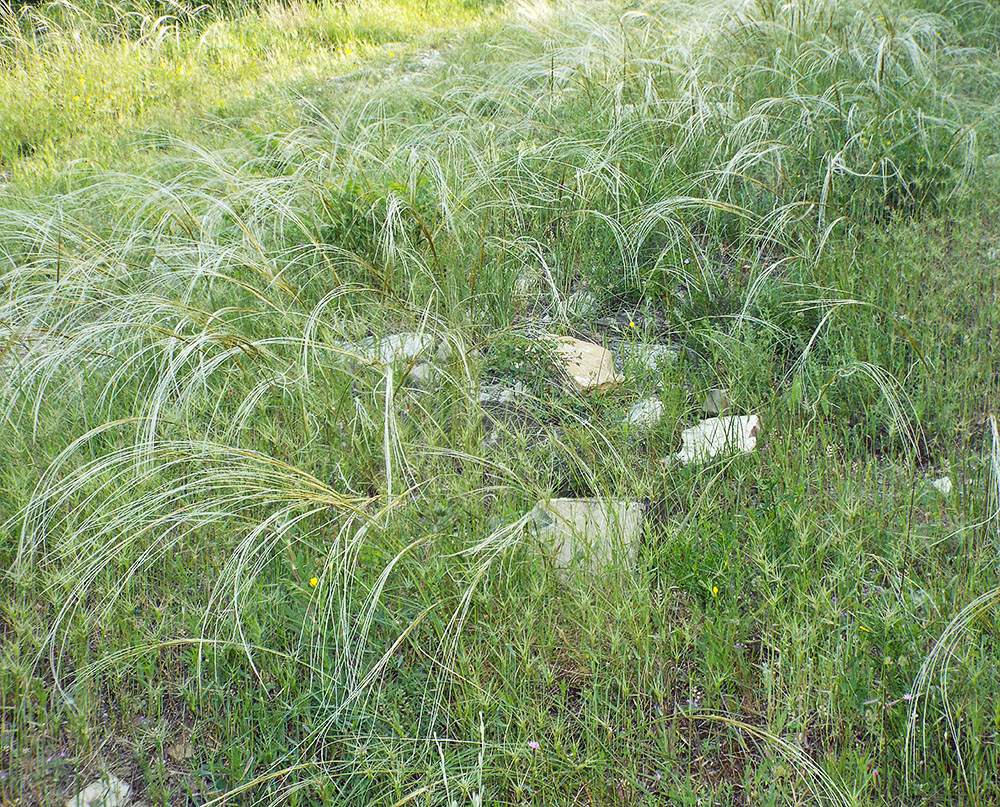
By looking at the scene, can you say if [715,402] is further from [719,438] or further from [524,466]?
[524,466]

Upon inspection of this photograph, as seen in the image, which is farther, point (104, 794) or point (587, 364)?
point (587, 364)

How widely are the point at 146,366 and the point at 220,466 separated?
686 mm

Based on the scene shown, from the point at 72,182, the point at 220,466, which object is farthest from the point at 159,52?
the point at 220,466

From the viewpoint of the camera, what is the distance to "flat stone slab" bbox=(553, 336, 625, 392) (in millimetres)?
2347

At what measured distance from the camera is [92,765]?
150 centimetres

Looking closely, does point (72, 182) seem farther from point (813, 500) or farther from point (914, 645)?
point (914, 645)

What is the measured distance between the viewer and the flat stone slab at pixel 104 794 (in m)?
1.44

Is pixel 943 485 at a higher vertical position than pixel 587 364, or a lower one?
lower

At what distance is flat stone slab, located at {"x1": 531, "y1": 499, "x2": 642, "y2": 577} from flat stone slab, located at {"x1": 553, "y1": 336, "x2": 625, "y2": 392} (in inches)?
19.8

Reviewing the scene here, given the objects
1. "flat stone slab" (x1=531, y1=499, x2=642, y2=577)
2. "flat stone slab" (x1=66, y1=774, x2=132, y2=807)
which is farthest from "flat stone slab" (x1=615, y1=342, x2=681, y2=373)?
"flat stone slab" (x1=66, y1=774, x2=132, y2=807)

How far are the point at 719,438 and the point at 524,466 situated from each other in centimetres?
55

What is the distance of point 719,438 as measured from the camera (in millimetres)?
2127

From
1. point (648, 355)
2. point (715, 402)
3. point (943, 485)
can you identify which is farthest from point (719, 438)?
point (943, 485)

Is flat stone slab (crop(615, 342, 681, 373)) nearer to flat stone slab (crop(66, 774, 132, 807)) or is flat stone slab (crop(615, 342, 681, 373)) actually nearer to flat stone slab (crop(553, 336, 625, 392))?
flat stone slab (crop(553, 336, 625, 392))
